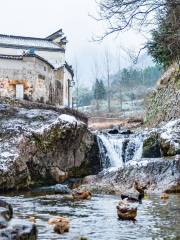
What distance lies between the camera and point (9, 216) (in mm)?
10781

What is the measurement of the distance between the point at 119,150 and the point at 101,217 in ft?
46.4

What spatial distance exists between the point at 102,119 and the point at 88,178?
45.2 metres

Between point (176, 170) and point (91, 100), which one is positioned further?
point (91, 100)

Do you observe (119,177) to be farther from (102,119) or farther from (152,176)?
(102,119)

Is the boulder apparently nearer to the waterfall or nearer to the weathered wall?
the waterfall

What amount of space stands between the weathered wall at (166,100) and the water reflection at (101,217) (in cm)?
1280

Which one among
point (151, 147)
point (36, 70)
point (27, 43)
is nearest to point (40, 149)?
point (151, 147)

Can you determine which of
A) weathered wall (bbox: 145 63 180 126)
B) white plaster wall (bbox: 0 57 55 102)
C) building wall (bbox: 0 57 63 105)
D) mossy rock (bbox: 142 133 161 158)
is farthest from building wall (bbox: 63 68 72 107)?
mossy rock (bbox: 142 133 161 158)

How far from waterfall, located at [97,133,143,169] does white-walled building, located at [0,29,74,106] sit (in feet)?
52.1

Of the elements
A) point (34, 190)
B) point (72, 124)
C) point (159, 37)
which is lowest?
point (34, 190)

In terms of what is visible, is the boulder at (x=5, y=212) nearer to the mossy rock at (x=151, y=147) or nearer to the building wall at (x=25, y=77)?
the mossy rock at (x=151, y=147)

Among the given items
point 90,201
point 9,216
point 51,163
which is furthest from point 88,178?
point 9,216

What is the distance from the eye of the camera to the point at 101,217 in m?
12.4

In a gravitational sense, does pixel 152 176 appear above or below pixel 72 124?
below
